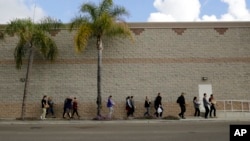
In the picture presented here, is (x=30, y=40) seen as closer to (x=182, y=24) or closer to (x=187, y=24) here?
(x=182, y=24)

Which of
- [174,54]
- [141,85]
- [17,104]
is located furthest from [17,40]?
[174,54]

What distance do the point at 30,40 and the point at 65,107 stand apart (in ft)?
16.6

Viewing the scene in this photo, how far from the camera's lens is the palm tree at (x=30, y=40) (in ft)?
84.5

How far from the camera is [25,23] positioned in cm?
2575

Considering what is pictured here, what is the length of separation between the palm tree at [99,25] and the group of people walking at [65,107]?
185 cm

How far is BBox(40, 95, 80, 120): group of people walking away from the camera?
1030 inches

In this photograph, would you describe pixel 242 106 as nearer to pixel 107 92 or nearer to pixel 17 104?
pixel 107 92

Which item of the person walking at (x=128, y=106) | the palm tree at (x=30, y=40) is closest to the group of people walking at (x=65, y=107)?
the palm tree at (x=30, y=40)

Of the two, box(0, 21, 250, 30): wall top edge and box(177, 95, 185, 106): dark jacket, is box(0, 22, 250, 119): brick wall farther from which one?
box(177, 95, 185, 106): dark jacket

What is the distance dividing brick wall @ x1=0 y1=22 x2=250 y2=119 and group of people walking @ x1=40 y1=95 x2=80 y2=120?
619mm

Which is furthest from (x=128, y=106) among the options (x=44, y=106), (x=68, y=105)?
(x=44, y=106)

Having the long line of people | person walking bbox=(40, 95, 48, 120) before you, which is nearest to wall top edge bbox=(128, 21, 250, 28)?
the long line of people

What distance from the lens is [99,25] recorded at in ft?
83.6

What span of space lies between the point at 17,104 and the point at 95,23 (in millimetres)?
8035
